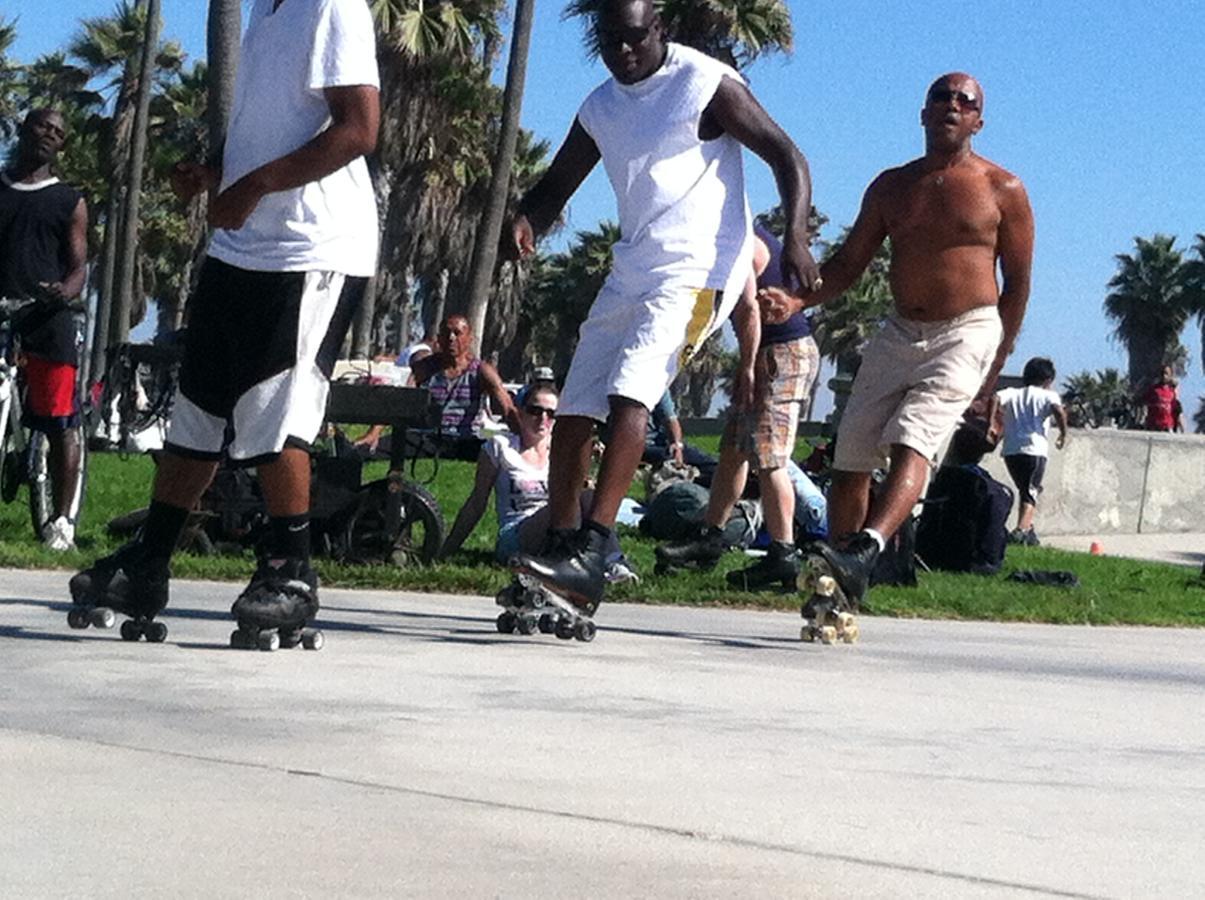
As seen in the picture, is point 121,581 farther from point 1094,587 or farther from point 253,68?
point 1094,587

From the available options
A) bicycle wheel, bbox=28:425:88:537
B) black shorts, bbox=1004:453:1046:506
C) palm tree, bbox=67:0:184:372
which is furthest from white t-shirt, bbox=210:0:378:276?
palm tree, bbox=67:0:184:372

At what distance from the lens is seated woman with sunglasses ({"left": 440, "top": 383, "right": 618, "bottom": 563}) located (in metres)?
11.2

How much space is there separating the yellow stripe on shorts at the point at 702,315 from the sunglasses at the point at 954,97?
1.14 meters

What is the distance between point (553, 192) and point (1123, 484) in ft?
50.0

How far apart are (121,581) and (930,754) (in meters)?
2.40

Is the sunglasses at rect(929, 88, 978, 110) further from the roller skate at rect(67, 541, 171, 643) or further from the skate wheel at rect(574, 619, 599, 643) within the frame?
the roller skate at rect(67, 541, 171, 643)

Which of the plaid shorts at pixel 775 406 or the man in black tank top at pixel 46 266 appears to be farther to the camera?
the plaid shorts at pixel 775 406

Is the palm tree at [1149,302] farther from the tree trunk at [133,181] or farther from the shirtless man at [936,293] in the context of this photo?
the shirtless man at [936,293]

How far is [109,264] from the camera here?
46.7m

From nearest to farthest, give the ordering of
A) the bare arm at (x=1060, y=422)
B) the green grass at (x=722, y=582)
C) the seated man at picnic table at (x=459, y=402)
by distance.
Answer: the green grass at (x=722, y=582), the seated man at picnic table at (x=459, y=402), the bare arm at (x=1060, y=422)

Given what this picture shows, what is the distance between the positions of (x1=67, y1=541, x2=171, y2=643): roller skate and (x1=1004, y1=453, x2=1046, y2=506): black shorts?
13.6m

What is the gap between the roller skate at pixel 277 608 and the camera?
603 cm

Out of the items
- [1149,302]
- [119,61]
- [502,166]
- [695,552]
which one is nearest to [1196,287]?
[1149,302]

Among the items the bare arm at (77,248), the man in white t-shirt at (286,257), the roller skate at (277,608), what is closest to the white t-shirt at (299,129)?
the man in white t-shirt at (286,257)
